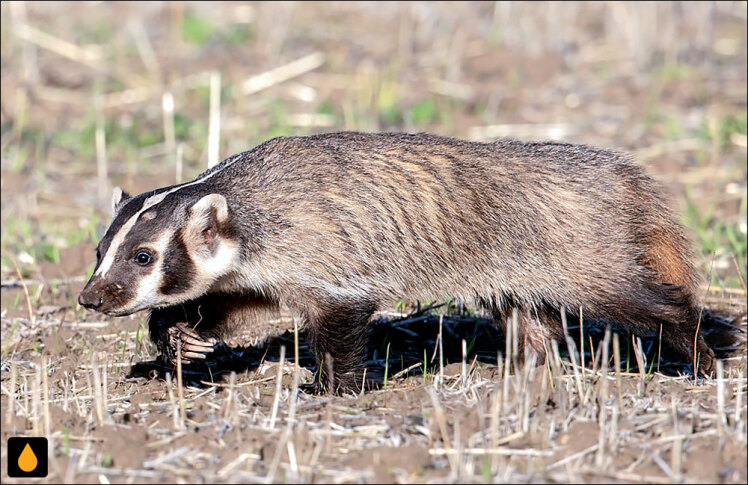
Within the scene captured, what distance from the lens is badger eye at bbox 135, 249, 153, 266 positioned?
17.6 ft

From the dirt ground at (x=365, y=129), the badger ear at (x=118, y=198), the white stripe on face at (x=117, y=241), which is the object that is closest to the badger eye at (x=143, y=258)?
the white stripe on face at (x=117, y=241)

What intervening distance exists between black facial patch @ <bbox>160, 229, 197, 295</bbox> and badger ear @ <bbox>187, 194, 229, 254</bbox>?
7 cm

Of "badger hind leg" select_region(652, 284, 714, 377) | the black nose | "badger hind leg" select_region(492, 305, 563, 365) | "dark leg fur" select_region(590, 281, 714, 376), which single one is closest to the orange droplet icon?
the black nose

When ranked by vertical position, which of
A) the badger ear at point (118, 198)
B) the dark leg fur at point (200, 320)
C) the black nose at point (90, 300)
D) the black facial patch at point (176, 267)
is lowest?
the dark leg fur at point (200, 320)

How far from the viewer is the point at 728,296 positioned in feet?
24.2

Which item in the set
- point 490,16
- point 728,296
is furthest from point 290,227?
point 490,16

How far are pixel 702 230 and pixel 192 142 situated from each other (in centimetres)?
492

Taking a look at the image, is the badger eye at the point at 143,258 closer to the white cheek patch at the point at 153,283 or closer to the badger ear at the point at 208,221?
the white cheek patch at the point at 153,283

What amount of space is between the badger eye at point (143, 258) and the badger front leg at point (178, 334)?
562 millimetres

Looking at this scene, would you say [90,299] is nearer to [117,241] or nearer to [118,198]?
[117,241]

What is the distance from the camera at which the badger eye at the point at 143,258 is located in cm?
536

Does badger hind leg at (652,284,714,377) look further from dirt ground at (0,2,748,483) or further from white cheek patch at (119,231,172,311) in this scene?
white cheek patch at (119,231,172,311)

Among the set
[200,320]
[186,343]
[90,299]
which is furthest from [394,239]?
[90,299]

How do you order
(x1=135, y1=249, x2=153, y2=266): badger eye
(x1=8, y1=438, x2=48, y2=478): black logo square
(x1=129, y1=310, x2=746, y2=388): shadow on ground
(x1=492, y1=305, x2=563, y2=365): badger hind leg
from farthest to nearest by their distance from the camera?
(x1=492, y1=305, x2=563, y2=365): badger hind leg < (x1=129, y1=310, x2=746, y2=388): shadow on ground < (x1=135, y1=249, x2=153, y2=266): badger eye < (x1=8, y1=438, x2=48, y2=478): black logo square
